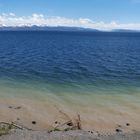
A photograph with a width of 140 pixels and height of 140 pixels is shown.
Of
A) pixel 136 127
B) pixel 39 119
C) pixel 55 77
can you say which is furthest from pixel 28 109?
pixel 55 77

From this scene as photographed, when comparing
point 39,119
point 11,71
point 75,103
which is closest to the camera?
point 39,119

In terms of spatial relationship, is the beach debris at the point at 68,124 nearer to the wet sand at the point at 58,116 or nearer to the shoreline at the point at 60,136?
the wet sand at the point at 58,116

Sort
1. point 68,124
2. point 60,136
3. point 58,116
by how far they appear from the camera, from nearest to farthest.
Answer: point 60,136 → point 68,124 → point 58,116

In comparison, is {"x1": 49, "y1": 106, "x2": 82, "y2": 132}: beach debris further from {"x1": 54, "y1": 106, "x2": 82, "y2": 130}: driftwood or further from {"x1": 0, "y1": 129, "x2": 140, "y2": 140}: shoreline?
{"x1": 0, "y1": 129, "x2": 140, "y2": 140}: shoreline

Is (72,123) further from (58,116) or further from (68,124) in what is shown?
(58,116)

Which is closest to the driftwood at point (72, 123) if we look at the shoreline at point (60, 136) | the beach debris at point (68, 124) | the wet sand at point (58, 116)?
the beach debris at point (68, 124)

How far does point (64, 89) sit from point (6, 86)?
19.2 feet

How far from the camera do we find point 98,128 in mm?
20109

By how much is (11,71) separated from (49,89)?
12521 mm

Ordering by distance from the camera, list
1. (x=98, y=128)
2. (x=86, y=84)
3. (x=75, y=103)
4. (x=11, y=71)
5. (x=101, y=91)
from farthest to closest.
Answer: (x=11, y=71) → (x=86, y=84) → (x=101, y=91) → (x=75, y=103) → (x=98, y=128)

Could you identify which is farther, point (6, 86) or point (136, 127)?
point (6, 86)

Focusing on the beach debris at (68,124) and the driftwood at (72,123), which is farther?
the beach debris at (68,124)

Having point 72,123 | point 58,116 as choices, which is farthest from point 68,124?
point 58,116

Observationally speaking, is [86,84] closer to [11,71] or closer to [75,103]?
[75,103]
